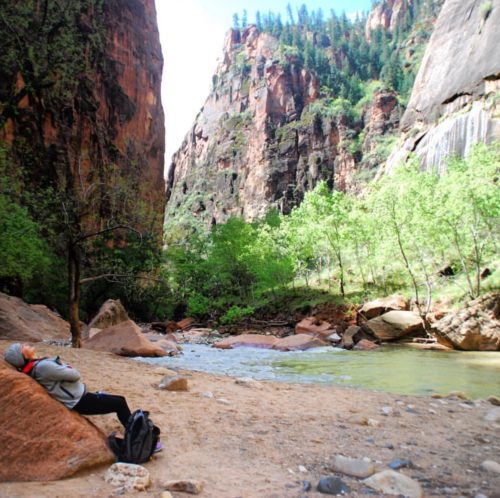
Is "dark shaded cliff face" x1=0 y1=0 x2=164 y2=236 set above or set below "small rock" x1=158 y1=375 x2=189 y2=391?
above

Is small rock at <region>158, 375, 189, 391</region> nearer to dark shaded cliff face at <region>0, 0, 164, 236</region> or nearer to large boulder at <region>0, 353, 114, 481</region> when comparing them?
large boulder at <region>0, 353, 114, 481</region>

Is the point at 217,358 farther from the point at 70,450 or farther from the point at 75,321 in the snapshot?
the point at 70,450

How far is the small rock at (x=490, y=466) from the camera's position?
432cm

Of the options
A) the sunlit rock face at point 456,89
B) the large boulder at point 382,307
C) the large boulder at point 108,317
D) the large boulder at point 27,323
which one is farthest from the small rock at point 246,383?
the sunlit rock face at point 456,89

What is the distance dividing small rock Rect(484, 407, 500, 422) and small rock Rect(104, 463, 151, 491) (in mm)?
5187

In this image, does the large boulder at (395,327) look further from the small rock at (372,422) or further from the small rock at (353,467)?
the small rock at (353,467)

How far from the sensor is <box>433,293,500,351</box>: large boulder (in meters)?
17.2

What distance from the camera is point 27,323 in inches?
631

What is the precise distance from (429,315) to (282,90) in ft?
325

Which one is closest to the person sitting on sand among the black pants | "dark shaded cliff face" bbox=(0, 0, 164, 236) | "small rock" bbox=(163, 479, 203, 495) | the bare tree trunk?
the black pants

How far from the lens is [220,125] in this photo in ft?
413

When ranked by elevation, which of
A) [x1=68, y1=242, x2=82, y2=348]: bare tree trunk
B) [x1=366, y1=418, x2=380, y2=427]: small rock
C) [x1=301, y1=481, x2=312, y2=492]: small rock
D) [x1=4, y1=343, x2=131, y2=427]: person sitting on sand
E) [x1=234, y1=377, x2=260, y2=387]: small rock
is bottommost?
[x1=234, y1=377, x2=260, y2=387]: small rock

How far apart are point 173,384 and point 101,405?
9.51 feet

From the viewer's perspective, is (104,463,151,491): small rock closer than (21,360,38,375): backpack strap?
Yes
